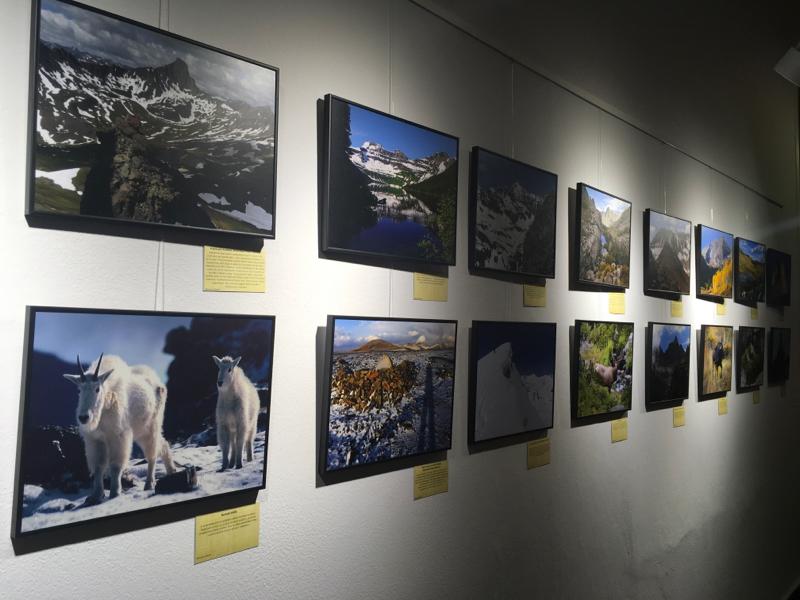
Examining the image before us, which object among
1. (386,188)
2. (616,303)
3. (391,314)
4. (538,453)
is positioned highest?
(386,188)

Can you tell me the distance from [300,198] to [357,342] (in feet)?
1.93

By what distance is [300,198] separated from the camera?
2281 mm

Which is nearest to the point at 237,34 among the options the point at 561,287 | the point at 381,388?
the point at 381,388

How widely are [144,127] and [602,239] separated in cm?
287

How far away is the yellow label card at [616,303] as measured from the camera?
4.04 metres

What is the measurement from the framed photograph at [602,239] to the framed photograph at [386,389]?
4.31 ft

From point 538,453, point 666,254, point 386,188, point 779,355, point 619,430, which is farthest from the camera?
point 779,355

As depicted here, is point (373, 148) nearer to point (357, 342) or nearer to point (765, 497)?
point (357, 342)

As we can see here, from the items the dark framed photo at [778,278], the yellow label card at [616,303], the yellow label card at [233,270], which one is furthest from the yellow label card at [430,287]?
the dark framed photo at [778,278]

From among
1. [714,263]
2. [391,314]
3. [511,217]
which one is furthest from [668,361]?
[391,314]

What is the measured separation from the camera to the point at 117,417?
1.76 metres

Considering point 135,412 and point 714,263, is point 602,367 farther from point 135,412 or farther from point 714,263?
point 135,412

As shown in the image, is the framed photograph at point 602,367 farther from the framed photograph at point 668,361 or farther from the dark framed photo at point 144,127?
the dark framed photo at point 144,127

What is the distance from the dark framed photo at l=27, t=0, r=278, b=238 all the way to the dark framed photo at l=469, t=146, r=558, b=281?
1201mm
